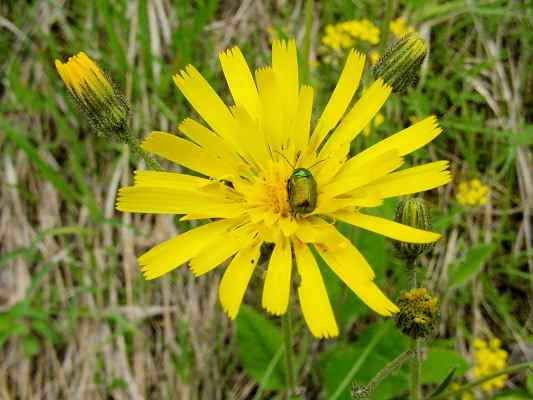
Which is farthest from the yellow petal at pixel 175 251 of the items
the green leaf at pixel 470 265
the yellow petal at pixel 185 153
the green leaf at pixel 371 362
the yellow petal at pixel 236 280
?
the green leaf at pixel 470 265

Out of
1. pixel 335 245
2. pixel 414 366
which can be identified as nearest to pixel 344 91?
pixel 335 245

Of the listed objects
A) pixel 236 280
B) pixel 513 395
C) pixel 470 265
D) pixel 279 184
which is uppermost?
pixel 279 184

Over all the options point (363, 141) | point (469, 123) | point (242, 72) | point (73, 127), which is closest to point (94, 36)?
point (73, 127)

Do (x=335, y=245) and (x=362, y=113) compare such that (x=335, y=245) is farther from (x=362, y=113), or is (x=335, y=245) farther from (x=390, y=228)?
(x=362, y=113)

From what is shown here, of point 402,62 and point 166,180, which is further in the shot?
point 402,62

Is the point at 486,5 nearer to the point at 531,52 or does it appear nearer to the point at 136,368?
the point at 531,52

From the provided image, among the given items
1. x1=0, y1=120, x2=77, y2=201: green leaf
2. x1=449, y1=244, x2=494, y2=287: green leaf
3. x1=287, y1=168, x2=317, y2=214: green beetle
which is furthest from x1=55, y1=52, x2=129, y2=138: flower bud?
x1=449, y1=244, x2=494, y2=287: green leaf

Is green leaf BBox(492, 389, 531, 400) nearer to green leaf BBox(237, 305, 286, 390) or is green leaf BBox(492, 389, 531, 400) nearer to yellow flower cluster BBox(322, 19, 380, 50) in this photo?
green leaf BBox(237, 305, 286, 390)
